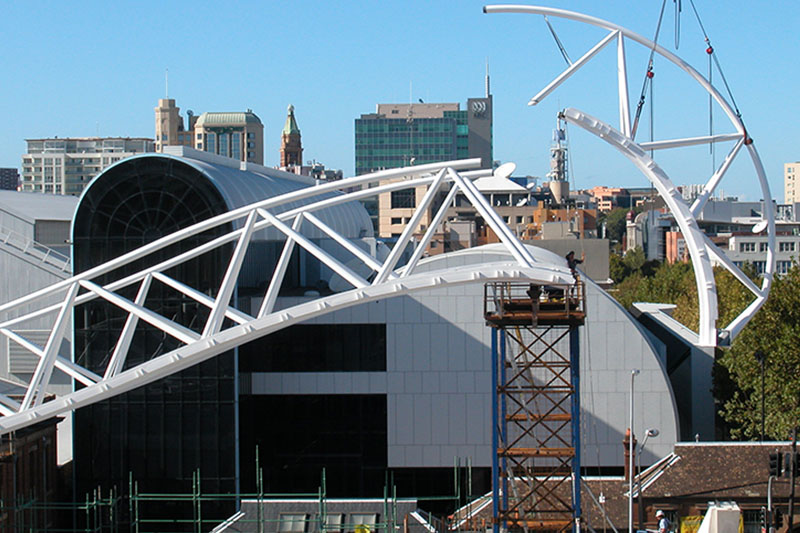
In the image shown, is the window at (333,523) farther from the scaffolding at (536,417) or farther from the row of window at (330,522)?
the scaffolding at (536,417)

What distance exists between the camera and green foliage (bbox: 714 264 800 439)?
49344 mm

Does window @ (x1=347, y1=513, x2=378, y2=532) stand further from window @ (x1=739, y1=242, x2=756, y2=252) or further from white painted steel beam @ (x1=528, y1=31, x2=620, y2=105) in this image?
window @ (x1=739, y1=242, x2=756, y2=252)

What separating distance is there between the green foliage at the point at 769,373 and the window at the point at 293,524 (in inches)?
863

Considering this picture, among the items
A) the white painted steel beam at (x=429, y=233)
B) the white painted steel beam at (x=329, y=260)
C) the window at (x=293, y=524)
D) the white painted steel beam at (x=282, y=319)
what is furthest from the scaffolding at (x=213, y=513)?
the white painted steel beam at (x=429, y=233)

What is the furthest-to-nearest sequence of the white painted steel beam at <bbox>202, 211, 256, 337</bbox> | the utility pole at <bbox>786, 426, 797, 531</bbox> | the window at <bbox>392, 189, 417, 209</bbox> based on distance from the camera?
the window at <bbox>392, 189, 417, 209</bbox> < the utility pole at <bbox>786, 426, 797, 531</bbox> < the white painted steel beam at <bbox>202, 211, 256, 337</bbox>

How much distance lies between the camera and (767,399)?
50.2m

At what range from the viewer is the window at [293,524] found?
36844mm

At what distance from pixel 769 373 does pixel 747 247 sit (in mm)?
85065

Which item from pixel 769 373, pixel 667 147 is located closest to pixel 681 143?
pixel 667 147

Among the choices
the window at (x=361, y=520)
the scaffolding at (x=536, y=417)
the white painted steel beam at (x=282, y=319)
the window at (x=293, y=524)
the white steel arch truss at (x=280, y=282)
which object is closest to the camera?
the white steel arch truss at (x=280, y=282)

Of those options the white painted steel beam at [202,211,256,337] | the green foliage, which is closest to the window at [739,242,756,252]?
the green foliage

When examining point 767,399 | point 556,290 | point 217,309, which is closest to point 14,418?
point 217,309

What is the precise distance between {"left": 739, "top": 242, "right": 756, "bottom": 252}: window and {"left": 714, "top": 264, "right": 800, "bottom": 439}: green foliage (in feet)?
254

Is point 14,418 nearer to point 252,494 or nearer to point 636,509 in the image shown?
point 252,494
